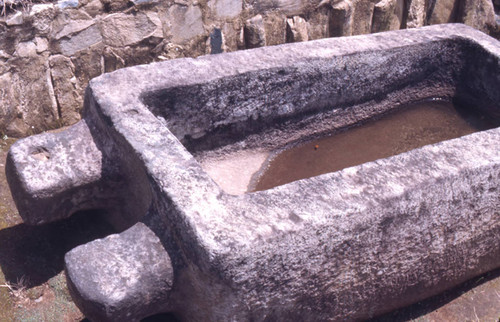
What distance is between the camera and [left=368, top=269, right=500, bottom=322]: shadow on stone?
221 cm

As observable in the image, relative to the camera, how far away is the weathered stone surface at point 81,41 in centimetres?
283

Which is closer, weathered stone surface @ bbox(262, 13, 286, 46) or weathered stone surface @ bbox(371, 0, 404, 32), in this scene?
weathered stone surface @ bbox(262, 13, 286, 46)

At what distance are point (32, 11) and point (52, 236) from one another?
1.07 meters

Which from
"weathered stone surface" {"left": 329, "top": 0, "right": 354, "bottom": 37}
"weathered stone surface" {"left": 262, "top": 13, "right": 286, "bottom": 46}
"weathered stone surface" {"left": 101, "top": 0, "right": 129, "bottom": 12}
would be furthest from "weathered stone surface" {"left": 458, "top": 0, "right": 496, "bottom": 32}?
"weathered stone surface" {"left": 101, "top": 0, "right": 129, "bottom": 12}

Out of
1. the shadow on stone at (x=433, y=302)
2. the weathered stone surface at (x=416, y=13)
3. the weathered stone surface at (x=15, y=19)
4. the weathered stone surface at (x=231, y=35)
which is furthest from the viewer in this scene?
the weathered stone surface at (x=416, y=13)

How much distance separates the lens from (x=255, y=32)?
3.38 metres

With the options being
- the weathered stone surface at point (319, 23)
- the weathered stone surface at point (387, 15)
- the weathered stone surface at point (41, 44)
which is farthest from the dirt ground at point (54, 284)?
the weathered stone surface at point (387, 15)

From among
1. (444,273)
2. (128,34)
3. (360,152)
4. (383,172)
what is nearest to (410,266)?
(444,273)

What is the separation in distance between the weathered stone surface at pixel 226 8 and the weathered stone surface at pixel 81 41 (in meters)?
0.67

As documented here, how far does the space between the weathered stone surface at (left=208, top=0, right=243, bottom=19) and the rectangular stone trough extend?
697 mm

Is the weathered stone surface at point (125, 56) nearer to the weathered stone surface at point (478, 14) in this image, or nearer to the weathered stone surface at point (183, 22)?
the weathered stone surface at point (183, 22)

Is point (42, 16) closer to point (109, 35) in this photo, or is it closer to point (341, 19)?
point (109, 35)

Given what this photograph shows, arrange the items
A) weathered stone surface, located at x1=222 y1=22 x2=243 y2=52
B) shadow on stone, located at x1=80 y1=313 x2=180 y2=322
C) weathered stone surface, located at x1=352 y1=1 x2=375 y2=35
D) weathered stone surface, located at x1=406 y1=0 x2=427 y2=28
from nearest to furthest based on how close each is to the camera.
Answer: shadow on stone, located at x1=80 y1=313 x2=180 y2=322, weathered stone surface, located at x1=222 y1=22 x2=243 y2=52, weathered stone surface, located at x1=352 y1=1 x2=375 y2=35, weathered stone surface, located at x1=406 y1=0 x2=427 y2=28

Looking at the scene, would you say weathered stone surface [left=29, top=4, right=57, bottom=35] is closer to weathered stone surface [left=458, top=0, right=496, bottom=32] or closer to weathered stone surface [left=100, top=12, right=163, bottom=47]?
weathered stone surface [left=100, top=12, right=163, bottom=47]
